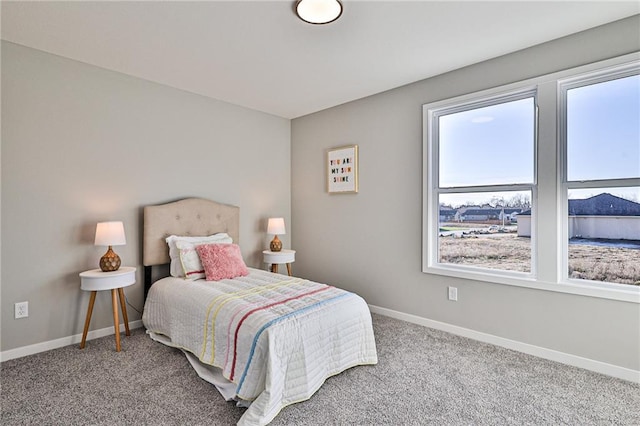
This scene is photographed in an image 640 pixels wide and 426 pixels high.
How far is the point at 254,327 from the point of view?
200 centimetres

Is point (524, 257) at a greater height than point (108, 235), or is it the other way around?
point (108, 235)

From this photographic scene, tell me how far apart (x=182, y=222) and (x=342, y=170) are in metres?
1.97

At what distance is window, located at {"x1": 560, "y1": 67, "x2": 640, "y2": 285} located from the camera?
2.33 metres

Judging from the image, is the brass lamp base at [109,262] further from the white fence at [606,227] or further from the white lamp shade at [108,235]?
the white fence at [606,227]

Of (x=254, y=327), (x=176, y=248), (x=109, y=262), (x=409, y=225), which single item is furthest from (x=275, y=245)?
(x=254, y=327)

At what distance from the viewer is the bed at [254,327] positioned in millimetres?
1910

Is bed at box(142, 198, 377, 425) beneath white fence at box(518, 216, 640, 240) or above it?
beneath

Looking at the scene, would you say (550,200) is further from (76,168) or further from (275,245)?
(76,168)

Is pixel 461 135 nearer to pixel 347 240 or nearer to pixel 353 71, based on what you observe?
pixel 353 71

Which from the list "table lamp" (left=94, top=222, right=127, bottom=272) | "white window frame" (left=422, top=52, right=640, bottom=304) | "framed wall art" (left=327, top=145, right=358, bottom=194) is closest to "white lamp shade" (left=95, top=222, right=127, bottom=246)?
"table lamp" (left=94, top=222, right=127, bottom=272)

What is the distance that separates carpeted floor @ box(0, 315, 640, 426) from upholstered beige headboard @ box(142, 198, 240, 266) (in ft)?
3.10

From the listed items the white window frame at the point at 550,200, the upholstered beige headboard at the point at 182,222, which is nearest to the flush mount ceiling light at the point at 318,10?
the white window frame at the point at 550,200

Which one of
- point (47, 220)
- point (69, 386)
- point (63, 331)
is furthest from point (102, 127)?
point (69, 386)

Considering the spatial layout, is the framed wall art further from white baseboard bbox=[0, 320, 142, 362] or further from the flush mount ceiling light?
white baseboard bbox=[0, 320, 142, 362]
